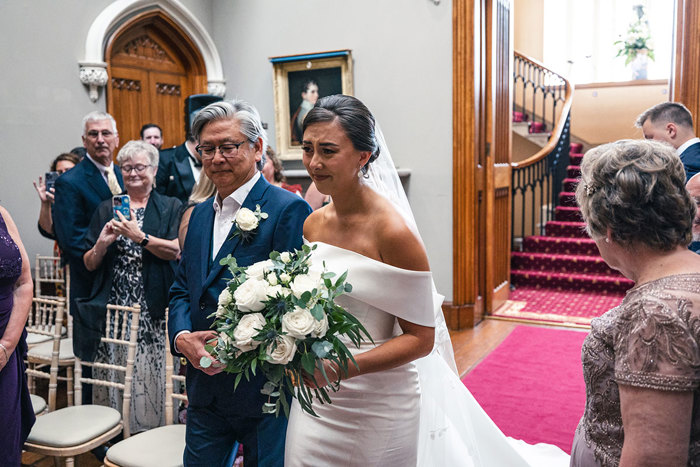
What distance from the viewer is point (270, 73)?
6.97 meters

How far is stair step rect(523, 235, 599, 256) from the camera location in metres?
8.45

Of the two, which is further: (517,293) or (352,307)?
(517,293)

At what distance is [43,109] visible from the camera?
17.7ft

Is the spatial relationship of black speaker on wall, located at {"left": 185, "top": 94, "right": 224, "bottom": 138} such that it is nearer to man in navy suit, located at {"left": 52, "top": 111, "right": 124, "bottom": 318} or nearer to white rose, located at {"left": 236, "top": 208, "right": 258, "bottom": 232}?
man in navy suit, located at {"left": 52, "top": 111, "right": 124, "bottom": 318}

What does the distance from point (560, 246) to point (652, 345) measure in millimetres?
7710

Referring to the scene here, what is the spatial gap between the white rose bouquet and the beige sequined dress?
62 centimetres

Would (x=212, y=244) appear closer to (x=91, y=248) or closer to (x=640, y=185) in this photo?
(x=640, y=185)

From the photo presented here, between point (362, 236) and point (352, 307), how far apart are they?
0.73 feet

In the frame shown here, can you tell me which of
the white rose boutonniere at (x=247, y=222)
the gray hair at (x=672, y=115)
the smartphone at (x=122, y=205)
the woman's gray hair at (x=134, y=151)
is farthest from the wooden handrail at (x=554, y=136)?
the white rose boutonniere at (x=247, y=222)

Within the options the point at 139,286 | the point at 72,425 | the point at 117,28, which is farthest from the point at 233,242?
the point at 117,28

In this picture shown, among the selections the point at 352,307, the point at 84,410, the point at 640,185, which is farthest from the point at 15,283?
the point at 640,185

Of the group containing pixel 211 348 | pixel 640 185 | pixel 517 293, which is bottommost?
pixel 517 293

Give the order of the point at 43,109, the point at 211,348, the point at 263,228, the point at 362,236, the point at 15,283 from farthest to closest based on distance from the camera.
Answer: the point at 43,109
the point at 15,283
the point at 263,228
the point at 362,236
the point at 211,348

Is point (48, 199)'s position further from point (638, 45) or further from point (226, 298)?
point (638, 45)
